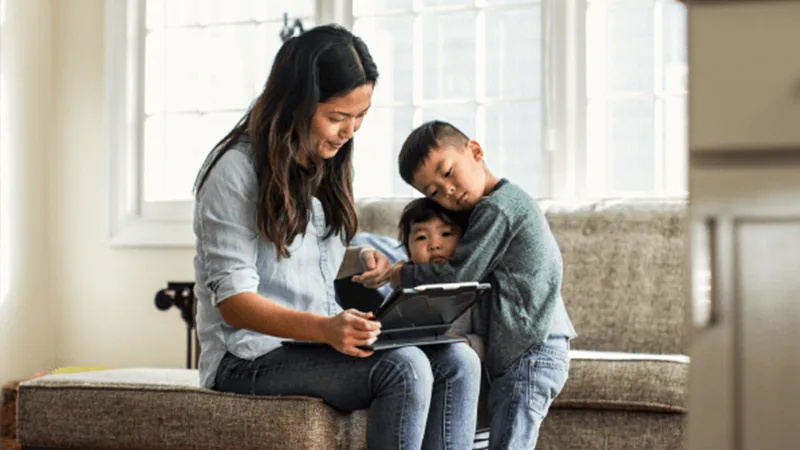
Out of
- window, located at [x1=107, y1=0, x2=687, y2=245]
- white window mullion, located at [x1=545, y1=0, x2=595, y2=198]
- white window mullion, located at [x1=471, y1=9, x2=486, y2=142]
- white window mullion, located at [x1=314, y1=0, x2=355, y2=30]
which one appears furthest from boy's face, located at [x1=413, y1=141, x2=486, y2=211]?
white window mullion, located at [x1=314, y1=0, x2=355, y2=30]

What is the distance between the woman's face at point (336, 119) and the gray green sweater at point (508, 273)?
1.11 feet

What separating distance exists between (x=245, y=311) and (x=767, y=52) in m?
1.35

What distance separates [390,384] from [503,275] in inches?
17.8

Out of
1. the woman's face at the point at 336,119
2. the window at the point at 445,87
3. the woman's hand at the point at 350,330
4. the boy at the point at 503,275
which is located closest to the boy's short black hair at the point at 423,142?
the boy at the point at 503,275

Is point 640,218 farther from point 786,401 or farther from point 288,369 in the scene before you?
point 786,401

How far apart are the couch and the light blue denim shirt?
0.11 meters

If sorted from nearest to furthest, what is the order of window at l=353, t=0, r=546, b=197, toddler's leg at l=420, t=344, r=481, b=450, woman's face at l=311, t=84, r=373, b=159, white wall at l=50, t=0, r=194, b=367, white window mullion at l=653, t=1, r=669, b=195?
toddler's leg at l=420, t=344, r=481, b=450
woman's face at l=311, t=84, r=373, b=159
white window mullion at l=653, t=1, r=669, b=195
window at l=353, t=0, r=546, b=197
white wall at l=50, t=0, r=194, b=367

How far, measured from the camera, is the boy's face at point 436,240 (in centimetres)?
218

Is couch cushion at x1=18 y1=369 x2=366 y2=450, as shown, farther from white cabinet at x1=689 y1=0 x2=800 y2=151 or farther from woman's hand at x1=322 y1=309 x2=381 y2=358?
white cabinet at x1=689 y1=0 x2=800 y2=151

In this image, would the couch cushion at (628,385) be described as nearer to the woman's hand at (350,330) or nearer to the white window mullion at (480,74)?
the woman's hand at (350,330)

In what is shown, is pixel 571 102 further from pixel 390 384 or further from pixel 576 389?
pixel 390 384

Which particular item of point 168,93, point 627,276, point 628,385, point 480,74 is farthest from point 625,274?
point 168,93

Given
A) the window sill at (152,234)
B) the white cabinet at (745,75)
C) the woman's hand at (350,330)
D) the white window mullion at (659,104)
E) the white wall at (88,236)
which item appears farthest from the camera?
the white wall at (88,236)

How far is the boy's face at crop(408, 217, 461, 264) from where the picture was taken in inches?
86.0
